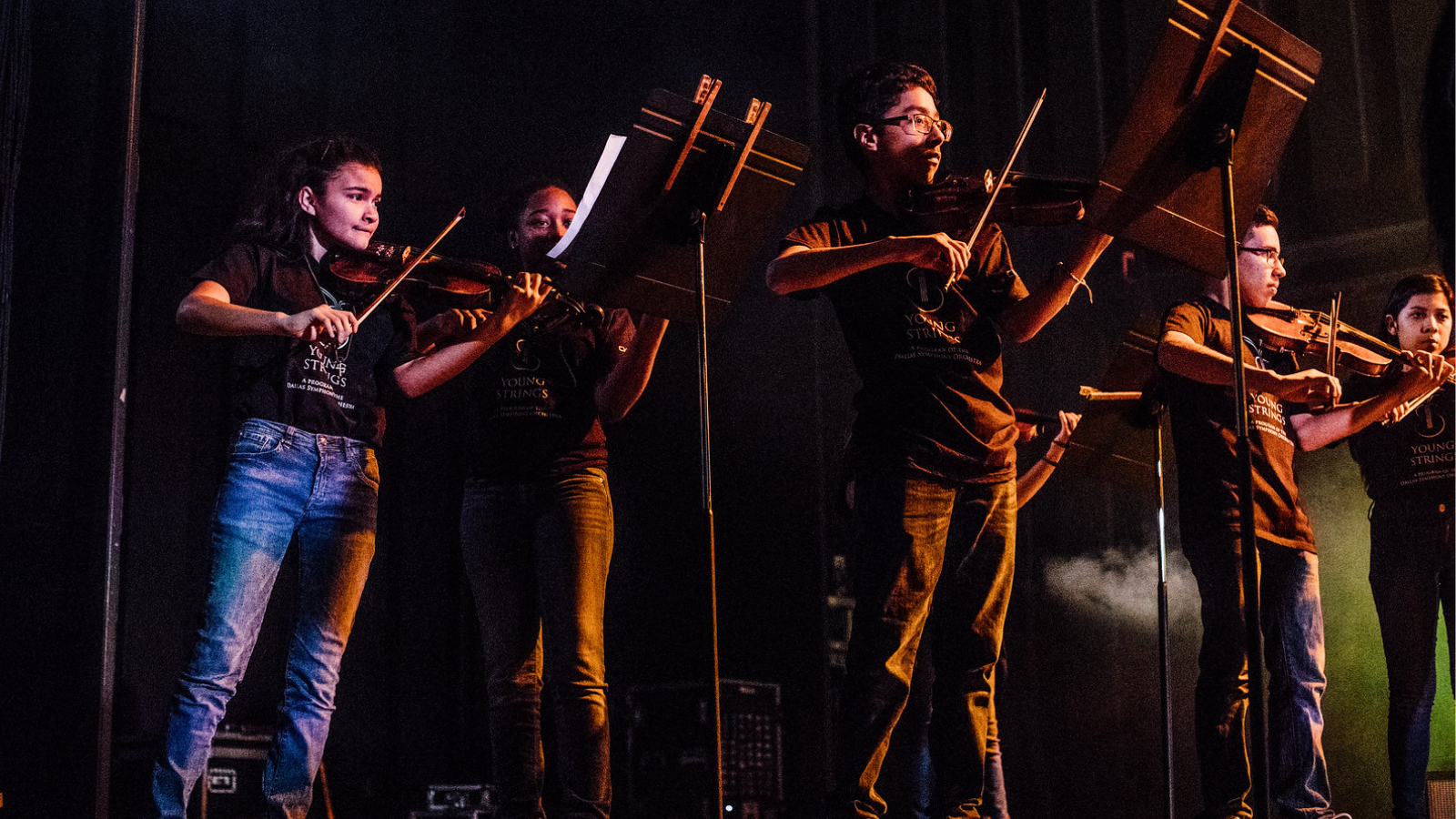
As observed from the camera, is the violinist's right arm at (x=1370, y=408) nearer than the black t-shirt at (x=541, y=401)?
No

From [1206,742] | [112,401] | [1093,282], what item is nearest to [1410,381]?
[1206,742]

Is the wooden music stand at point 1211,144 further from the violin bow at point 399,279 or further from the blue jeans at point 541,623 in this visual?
the violin bow at point 399,279

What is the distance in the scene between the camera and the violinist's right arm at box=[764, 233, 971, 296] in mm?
2342

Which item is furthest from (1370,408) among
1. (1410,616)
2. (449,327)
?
(449,327)

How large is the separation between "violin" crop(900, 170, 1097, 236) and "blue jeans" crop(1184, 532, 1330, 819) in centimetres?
85

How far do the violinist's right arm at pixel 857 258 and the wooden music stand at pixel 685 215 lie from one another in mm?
166

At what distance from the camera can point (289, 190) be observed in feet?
9.23

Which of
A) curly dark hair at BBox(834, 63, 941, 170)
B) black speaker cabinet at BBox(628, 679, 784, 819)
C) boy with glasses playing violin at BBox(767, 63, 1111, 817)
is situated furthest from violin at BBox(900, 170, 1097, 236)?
black speaker cabinet at BBox(628, 679, 784, 819)

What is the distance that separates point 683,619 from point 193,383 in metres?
1.66

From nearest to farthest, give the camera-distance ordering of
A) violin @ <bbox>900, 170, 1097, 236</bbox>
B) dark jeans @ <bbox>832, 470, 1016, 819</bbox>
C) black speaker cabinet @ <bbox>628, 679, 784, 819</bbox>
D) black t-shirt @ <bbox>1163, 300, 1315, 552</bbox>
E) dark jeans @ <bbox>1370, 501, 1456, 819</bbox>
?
dark jeans @ <bbox>832, 470, 1016, 819</bbox> < violin @ <bbox>900, 170, 1097, 236</bbox> < black t-shirt @ <bbox>1163, 300, 1315, 552</bbox> < dark jeans @ <bbox>1370, 501, 1456, 819</bbox> < black speaker cabinet @ <bbox>628, 679, 784, 819</bbox>

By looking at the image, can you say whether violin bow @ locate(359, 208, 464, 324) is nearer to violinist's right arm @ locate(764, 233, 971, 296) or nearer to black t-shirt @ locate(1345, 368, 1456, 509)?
violinist's right arm @ locate(764, 233, 971, 296)

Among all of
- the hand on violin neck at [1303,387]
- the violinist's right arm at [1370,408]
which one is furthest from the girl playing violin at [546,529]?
the violinist's right arm at [1370,408]

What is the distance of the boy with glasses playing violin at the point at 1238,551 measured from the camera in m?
2.77

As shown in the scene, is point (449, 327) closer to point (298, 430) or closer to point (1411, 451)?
point (298, 430)
